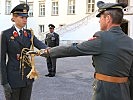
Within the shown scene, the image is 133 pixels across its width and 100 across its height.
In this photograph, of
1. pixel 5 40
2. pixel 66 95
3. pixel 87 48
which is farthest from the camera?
pixel 66 95

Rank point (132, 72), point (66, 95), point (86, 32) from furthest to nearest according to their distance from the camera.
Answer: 1. point (86, 32)
2. point (66, 95)
3. point (132, 72)

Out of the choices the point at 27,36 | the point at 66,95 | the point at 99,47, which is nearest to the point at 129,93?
the point at 99,47

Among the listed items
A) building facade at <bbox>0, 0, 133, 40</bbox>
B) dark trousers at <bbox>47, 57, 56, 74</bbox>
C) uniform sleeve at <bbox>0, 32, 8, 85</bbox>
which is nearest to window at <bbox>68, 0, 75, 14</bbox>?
building facade at <bbox>0, 0, 133, 40</bbox>

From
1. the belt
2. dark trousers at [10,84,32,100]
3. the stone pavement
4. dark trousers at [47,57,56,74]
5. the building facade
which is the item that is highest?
the building facade

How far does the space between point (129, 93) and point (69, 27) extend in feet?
113

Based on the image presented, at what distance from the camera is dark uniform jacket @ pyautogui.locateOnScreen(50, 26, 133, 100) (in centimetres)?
380

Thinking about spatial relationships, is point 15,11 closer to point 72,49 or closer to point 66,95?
point 72,49

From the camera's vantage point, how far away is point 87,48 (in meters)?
3.77

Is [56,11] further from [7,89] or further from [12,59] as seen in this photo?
[7,89]

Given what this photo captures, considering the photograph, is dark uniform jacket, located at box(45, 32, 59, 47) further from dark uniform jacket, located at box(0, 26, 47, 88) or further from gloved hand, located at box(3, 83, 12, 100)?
gloved hand, located at box(3, 83, 12, 100)

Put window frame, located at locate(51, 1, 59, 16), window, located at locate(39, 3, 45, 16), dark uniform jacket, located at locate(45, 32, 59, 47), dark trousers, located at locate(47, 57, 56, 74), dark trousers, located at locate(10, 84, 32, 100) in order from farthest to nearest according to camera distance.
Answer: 1. window, located at locate(39, 3, 45, 16)
2. window frame, located at locate(51, 1, 59, 16)
3. dark uniform jacket, located at locate(45, 32, 59, 47)
4. dark trousers, located at locate(47, 57, 56, 74)
5. dark trousers, located at locate(10, 84, 32, 100)

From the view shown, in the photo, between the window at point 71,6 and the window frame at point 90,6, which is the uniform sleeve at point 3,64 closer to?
the window frame at point 90,6

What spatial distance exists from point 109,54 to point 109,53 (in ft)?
0.03

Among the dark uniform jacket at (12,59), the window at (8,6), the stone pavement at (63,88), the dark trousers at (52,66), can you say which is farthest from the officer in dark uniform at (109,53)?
the window at (8,6)
